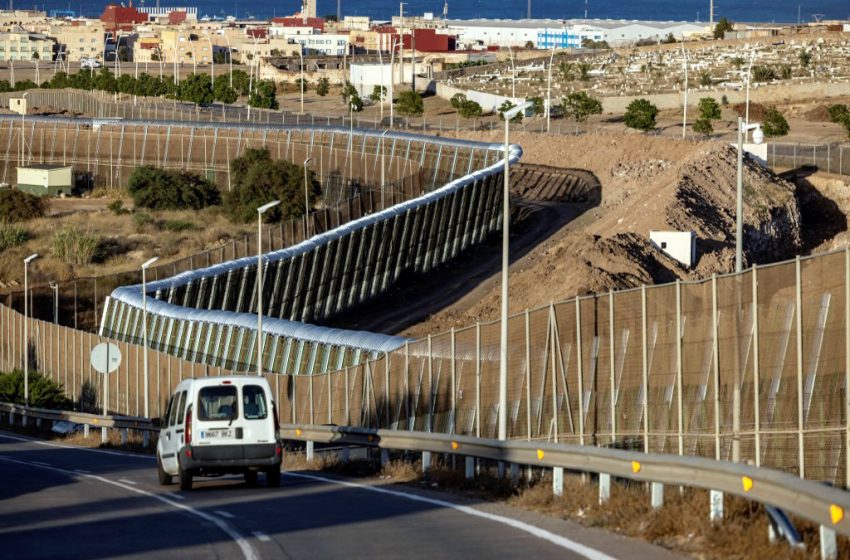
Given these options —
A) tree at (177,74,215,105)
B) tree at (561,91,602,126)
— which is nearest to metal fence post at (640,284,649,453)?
tree at (561,91,602,126)

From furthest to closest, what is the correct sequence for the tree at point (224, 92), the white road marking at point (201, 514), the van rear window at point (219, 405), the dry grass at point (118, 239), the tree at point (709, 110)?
the tree at point (224, 92) < the tree at point (709, 110) < the dry grass at point (118, 239) < the van rear window at point (219, 405) < the white road marking at point (201, 514)

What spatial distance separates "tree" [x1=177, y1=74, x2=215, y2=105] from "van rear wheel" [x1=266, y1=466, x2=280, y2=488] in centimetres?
13138

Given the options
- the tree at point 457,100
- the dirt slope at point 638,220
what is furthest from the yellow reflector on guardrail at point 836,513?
the tree at point 457,100

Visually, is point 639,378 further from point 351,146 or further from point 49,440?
point 351,146

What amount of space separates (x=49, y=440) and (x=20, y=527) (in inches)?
1055

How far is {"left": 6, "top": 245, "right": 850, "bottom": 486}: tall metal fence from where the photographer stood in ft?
62.5

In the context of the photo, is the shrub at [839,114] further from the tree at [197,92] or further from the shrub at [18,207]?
the tree at [197,92]

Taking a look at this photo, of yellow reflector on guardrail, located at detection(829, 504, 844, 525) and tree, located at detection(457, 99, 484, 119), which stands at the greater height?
tree, located at detection(457, 99, 484, 119)

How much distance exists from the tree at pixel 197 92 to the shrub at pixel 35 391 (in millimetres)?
98677

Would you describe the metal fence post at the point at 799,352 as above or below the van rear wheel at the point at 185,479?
above

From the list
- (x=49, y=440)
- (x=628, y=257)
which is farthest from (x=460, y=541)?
(x=628, y=257)

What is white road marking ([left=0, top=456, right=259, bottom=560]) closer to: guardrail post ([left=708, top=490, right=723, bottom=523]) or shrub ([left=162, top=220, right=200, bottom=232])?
guardrail post ([left=708, top=490, right=723, bottom=523])

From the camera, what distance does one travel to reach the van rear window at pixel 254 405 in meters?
25.1

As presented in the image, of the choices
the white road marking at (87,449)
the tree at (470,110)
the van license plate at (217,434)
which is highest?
the tree at (470,110)
